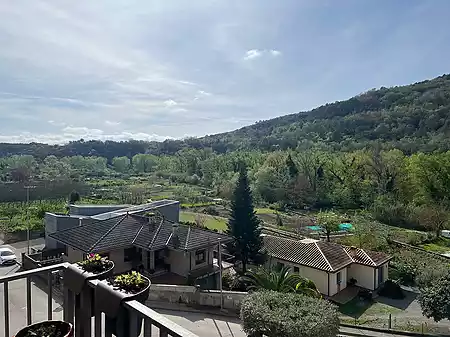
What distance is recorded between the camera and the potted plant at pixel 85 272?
2.16 meters

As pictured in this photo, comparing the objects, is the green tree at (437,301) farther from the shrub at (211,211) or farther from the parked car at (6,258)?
the shrub at (211,211)

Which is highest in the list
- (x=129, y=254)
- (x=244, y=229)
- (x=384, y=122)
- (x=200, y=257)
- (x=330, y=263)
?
(x=384, y=122)

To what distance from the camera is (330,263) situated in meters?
16.0

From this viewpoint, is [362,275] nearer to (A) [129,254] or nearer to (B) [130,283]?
(A) [129,254]

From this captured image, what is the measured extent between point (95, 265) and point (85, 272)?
0.85 feet

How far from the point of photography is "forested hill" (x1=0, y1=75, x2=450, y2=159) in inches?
2366

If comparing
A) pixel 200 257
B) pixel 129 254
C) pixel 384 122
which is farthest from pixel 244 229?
pixel 384 122

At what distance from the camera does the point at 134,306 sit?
175 cm

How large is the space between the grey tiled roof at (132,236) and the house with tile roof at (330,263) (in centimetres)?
332

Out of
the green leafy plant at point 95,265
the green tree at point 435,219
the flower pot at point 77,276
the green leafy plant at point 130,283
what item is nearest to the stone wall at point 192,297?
the green leafy plant at point 95,265

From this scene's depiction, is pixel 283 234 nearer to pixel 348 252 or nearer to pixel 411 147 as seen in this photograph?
pixel 348 252

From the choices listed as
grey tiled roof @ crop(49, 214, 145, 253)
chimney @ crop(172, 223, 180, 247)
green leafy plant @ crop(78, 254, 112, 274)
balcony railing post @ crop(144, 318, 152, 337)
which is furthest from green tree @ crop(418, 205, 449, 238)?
balcony railing post @ crop(144, 318, 152, 337)

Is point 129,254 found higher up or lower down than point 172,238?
lower down

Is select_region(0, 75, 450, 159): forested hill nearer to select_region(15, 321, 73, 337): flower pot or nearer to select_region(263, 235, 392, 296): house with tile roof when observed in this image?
select_region(263, 235, 392, 296): house with tile roof
